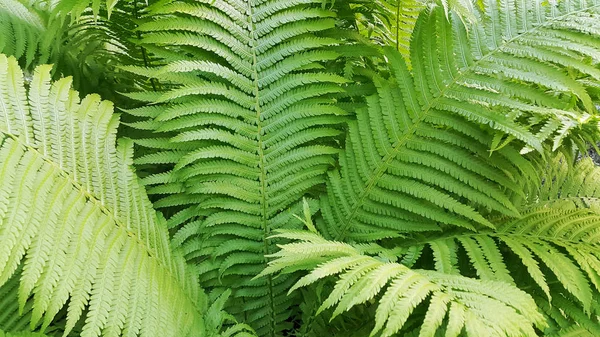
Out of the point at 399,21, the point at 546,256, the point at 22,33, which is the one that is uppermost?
the point at 22,33

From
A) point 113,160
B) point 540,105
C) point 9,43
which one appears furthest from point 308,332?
point 9,43

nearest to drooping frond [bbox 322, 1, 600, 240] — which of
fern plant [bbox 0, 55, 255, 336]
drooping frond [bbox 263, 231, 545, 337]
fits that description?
drooping frond [bbox 263, 231, 545, 337]

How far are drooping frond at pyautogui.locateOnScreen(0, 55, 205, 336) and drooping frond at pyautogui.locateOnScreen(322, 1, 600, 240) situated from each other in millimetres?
416

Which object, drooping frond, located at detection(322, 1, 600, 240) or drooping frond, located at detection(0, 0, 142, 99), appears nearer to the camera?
drooping frond, located at detection(322, 1, 600, 240)

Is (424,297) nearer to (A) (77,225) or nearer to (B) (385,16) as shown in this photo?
(A) (77,225)

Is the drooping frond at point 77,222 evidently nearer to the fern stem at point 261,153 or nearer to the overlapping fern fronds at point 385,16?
the fern stem at point 261,153

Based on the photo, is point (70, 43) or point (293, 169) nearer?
point (293, 169)

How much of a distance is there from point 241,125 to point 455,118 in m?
0.45

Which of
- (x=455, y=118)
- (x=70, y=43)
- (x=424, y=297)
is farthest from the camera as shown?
(x=70, y=43)

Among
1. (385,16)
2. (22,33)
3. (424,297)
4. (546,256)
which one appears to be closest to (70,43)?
(22,33)

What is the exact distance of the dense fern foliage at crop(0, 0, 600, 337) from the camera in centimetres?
81

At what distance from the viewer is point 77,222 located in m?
0.82

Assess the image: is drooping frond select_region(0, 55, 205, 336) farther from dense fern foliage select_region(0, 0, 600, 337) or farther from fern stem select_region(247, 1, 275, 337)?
fern stem select_region(247, 1, 275, 337)

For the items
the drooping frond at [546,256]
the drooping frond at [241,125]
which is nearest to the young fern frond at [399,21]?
the drooping frond at [241,125]
